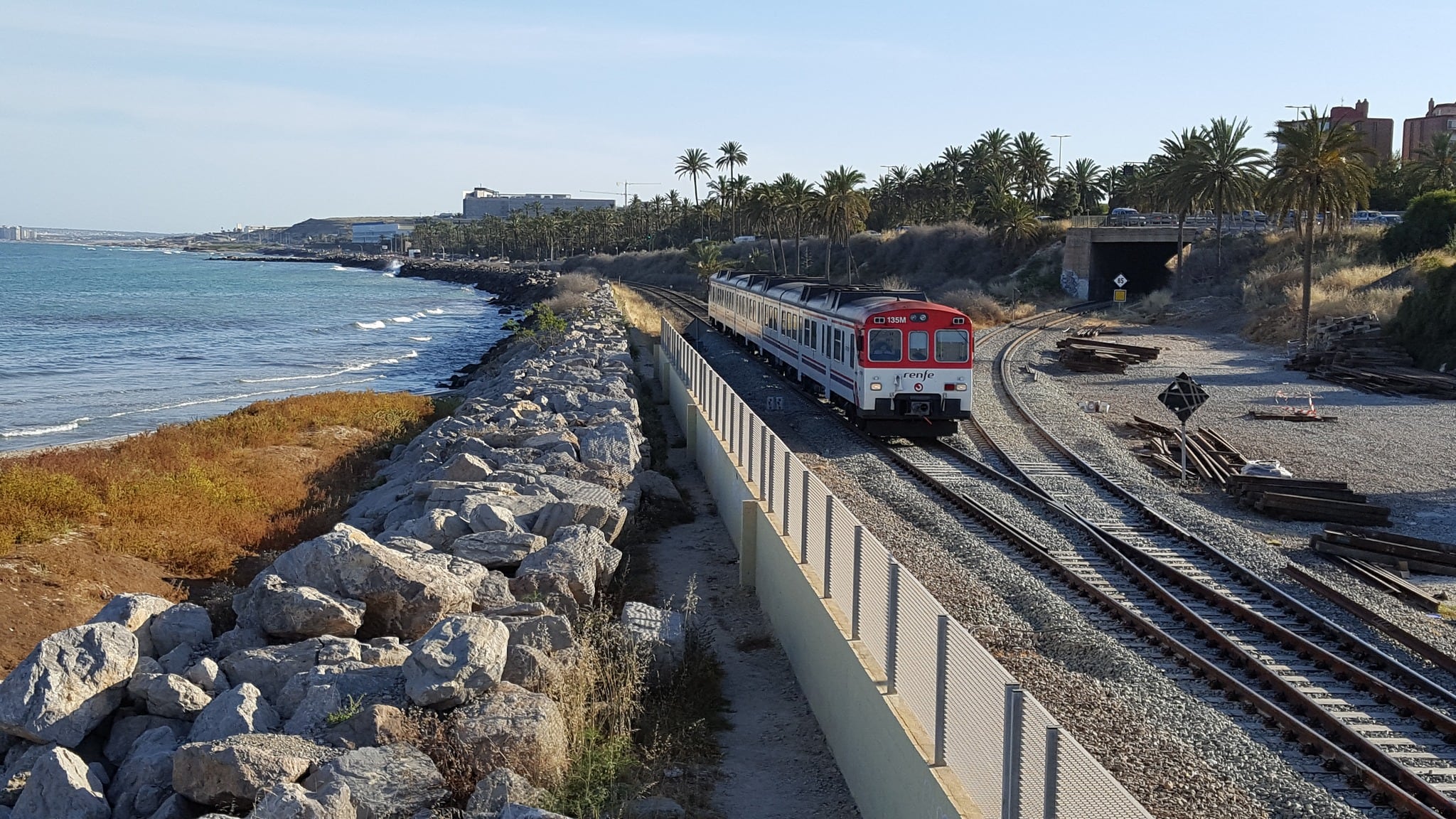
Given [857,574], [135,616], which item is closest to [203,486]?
[135,616]

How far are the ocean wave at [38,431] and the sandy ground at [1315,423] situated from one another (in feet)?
108

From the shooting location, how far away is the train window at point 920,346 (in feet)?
83.3

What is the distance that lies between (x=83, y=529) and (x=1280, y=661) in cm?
1567

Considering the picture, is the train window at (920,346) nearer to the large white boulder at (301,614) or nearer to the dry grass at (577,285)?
the large white boulder at (301,614)

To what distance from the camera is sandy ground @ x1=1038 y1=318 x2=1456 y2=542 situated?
22.0 m

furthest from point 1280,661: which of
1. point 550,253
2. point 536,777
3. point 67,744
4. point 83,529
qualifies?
point 550,253

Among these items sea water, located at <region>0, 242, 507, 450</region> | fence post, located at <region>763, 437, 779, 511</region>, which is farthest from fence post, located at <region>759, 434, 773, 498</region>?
sea water, located at <region>0, 242, 507, 450</region>

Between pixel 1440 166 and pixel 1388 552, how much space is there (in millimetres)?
69123

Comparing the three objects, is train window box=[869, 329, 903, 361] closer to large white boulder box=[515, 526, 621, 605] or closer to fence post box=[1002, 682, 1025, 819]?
large white boulder box=[515, 526, 621, 605]

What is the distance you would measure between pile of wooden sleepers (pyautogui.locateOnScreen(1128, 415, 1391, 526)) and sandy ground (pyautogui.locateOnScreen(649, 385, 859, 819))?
29.7 feet

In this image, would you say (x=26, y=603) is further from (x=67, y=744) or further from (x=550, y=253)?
(x=550, y=253)

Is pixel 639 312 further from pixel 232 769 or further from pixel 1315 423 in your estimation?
pixel 232 769

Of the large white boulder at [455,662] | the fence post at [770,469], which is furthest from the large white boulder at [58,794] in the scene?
the fence post at [770,469]

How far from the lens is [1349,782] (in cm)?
936
